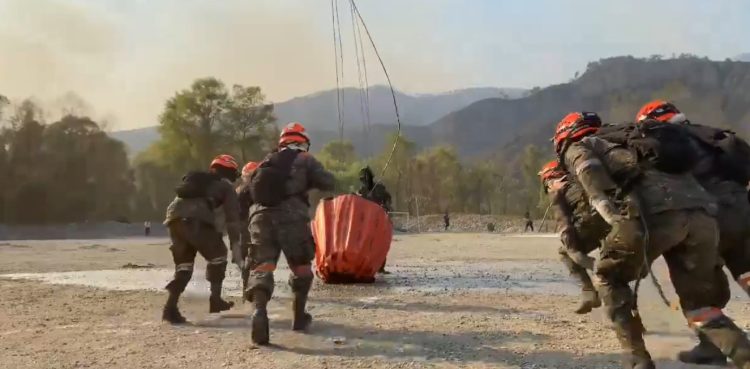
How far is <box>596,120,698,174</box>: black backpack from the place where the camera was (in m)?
4.98

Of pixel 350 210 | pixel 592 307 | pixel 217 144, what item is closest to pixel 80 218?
pixel 217 144

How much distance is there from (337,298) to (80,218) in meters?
54.3

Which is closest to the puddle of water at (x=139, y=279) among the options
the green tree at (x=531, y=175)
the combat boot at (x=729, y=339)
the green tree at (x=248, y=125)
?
the combat boot at (x=729, y=339)

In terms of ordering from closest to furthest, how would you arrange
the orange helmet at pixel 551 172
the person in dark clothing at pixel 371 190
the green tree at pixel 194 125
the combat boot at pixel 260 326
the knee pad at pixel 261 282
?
the combat boot at pixel 260 326
the knee pad at pixel 261 282
the orange helmet at pixel 551 172
the person in dark clothing at pixel 371 190
the green tree at pixel 194 125

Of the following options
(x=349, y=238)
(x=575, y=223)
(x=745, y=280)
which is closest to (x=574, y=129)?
(x=745, y=280)

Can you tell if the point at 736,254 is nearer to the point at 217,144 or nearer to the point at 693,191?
the point at 693,191

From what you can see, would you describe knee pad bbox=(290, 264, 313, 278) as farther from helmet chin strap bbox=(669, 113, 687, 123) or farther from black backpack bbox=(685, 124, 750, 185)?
black backpack bbox=(685, 124, 750, 185)

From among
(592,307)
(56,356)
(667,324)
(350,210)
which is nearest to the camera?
(56,356)

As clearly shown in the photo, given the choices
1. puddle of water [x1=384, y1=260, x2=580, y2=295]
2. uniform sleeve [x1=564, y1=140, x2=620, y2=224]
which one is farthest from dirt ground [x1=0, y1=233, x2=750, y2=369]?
uniform sleeve [x1=564, y1=140, x2=620, y2=224]

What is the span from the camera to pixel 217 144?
229 feet

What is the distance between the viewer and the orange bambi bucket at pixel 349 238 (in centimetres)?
1050

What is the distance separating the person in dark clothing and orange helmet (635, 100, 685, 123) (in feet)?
22.8

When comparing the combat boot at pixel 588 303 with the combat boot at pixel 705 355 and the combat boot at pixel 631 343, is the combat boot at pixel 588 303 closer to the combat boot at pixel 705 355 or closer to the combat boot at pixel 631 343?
the combat boot at pixel 705 355

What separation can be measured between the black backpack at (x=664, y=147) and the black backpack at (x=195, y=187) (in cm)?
500
